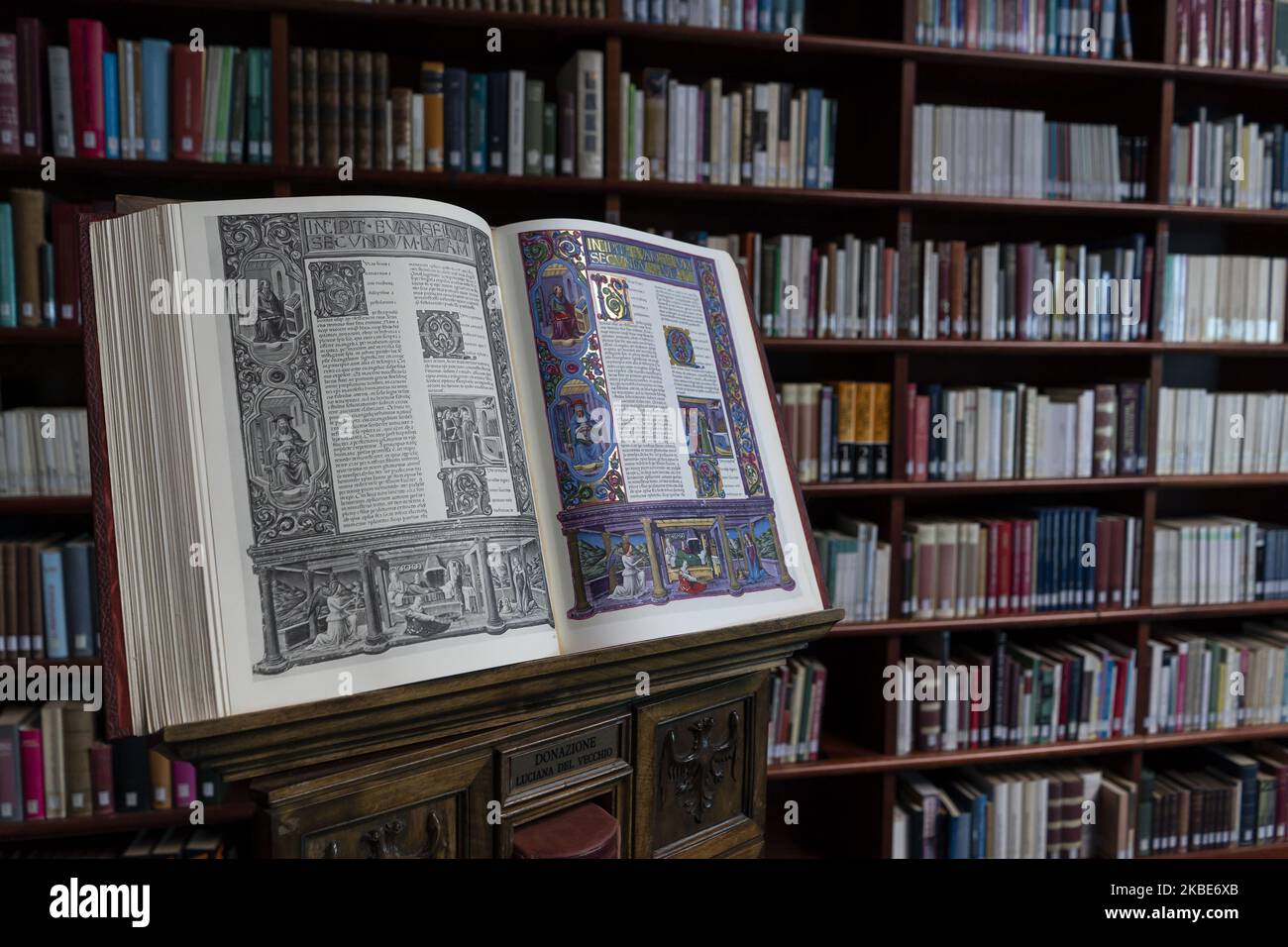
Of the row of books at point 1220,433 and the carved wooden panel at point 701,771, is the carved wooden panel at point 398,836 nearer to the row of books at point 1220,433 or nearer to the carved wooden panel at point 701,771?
the carved wooden panel at point 701,771

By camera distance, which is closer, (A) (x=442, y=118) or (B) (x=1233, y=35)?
(A) (x=442, y=118)

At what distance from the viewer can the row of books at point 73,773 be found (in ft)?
6.68

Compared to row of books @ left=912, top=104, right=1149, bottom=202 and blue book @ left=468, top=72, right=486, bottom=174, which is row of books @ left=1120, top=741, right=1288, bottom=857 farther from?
blue book @ left=468, top=72, right=486, bottom=174

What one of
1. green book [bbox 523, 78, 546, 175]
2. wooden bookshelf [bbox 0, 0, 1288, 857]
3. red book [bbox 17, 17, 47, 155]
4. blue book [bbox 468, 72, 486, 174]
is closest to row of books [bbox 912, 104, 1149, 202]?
wooden bookshelf [bbox 0, 0, 1288, 857]

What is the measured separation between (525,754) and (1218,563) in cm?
251

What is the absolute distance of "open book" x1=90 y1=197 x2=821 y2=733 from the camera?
Result: 779 mm

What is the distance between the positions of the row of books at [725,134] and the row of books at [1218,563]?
4.77ft

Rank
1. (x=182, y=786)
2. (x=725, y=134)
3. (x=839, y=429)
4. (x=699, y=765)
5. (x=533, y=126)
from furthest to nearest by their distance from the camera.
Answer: (x=839, y=429) < (x=725, y=134) < (x=533, y=126) < (x=182, y=786) < (x=699, y=765)

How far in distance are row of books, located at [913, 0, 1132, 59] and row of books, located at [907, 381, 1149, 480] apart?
0.90 metres

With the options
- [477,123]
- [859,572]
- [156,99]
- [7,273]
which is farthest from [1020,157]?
[7,273]

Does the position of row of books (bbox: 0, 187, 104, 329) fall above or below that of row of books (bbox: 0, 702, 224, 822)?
above

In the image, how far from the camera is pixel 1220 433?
2.66 meters

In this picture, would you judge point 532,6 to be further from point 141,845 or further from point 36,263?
point 141,845
